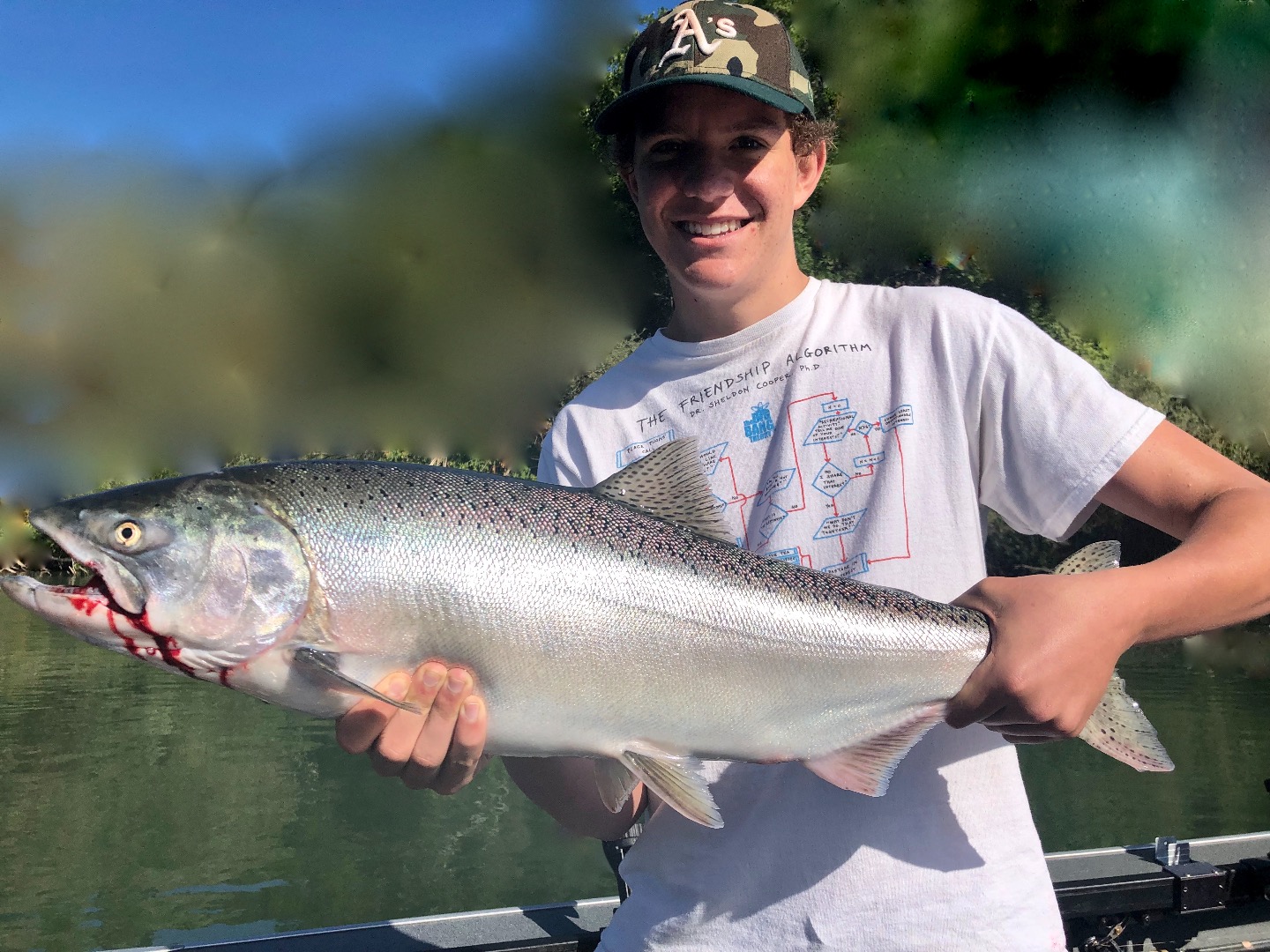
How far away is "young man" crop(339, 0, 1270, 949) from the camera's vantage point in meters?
1.66

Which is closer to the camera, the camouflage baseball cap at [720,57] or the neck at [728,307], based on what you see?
the camouflage baseball cap at [720,57]

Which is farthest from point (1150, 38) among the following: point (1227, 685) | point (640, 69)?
point (640, 69)

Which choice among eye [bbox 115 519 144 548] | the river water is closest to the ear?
eye [bbox 115 519 144 548]

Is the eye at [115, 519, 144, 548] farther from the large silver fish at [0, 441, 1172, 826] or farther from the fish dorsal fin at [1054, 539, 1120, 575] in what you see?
the fish dorsal fin at [1054, 539, 1120, 575]

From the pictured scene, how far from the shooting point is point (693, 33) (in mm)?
1980

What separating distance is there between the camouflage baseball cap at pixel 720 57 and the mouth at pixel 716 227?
24 cm

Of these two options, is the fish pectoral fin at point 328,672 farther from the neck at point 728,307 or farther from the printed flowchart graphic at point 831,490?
the neck at point 728,307

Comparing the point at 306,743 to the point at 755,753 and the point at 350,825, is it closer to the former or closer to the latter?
the point at 350,825

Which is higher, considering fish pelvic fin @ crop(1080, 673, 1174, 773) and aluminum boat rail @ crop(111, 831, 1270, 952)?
fish pelvic fin @ crop(1080, 673, 1174, 773)

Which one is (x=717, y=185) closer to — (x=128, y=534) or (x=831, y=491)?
(x=831, y=491)

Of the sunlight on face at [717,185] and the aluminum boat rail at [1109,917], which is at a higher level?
the sunlight on face at [717,185]

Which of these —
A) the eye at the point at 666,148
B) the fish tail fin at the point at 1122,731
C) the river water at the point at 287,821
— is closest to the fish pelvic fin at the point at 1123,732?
the fish tail fin at the point at 1122,731

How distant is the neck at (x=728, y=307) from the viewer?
2.10 metres

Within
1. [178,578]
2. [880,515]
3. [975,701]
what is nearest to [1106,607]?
[975,701]
